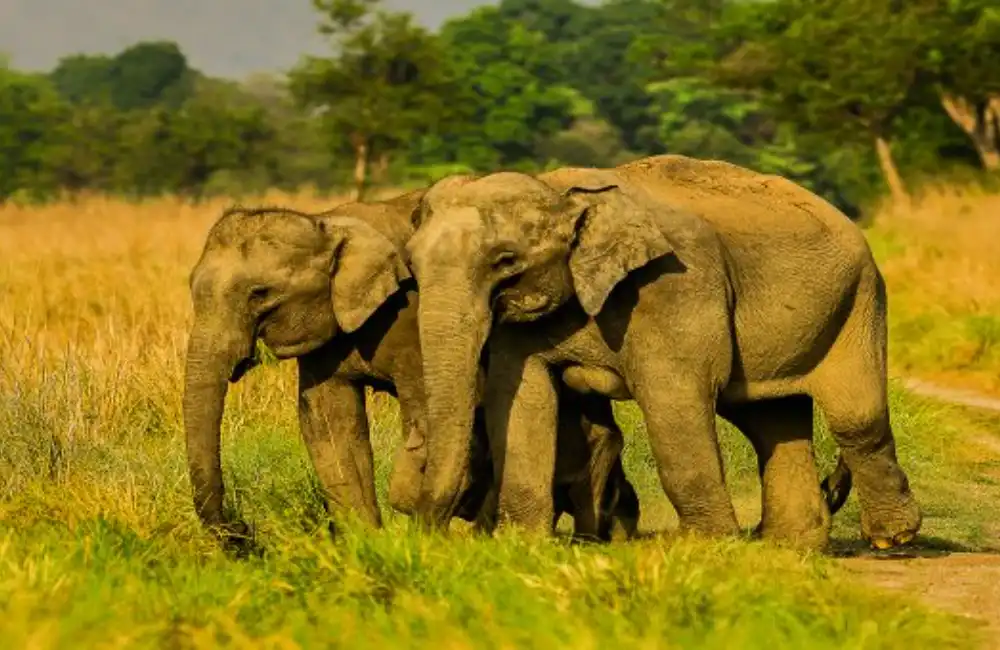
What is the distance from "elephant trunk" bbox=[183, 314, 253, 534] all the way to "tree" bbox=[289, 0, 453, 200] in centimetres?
4338

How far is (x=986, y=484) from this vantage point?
1234 centimetres

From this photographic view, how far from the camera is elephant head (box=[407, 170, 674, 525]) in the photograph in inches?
276

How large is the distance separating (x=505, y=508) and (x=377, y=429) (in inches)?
149

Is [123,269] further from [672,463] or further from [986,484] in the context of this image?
[672,463]

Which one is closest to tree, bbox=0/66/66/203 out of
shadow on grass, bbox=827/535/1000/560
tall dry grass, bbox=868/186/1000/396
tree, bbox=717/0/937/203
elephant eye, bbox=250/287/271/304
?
tree, bbox=717/0/937/203

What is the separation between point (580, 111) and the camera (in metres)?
80.6

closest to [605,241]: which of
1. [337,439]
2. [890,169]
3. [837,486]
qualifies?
[337,439]

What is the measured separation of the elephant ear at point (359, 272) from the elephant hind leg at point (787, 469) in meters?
1.75

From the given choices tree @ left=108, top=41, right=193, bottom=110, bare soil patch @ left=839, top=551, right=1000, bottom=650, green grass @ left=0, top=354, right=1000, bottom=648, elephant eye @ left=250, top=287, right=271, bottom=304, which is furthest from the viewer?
tree @ left=108, top=41, right=193, bottom=110

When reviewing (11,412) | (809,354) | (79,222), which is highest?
(809,354)

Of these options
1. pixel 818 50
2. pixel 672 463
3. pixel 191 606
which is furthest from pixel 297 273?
pixel 818 50

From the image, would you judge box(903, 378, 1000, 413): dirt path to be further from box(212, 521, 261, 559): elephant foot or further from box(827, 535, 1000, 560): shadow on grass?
box(212, 521, 261, 559): elephant foot

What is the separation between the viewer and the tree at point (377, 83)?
50.8 m

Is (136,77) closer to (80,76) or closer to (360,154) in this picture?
(80,76)
